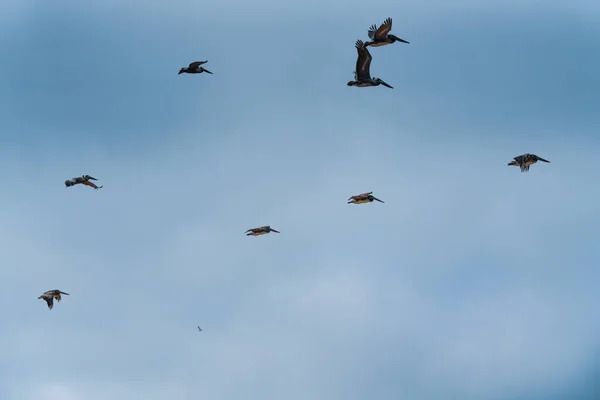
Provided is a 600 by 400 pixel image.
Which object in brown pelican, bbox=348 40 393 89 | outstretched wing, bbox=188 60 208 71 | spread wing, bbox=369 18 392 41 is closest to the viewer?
spread wing, bbox=369 18 392 41

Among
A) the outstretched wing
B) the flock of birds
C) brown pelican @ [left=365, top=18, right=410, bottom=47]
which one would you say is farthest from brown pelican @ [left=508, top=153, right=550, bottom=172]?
the outstretched wing

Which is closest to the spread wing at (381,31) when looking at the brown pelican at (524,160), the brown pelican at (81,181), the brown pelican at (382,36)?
the brown pelican at (382,36)

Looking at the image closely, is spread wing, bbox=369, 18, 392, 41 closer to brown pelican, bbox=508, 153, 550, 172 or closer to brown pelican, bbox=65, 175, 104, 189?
brown pelican, bbox=508, 153, 550, 172

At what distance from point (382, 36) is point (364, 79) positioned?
10.9 m

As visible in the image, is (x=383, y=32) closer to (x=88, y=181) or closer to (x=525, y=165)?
(x=525, y=165)

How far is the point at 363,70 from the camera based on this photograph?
137m

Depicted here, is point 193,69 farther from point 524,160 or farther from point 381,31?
point 524,160

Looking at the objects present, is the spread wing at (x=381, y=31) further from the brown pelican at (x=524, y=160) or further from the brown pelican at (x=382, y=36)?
the brown pelican at (x=524, y=160)

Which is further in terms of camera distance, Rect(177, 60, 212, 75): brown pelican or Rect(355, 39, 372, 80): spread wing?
Rect(177, 60, 212, 75): brown pelican

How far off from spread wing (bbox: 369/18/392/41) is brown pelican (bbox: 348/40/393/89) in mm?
2283

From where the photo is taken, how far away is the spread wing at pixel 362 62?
131 metres

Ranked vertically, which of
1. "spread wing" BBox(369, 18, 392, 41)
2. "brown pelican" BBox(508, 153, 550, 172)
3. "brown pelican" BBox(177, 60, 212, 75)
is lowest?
"brown pelican" BBox(508, 153, 550, 172)

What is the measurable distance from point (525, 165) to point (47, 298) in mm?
57284

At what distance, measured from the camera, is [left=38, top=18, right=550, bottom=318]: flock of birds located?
5037 inches
